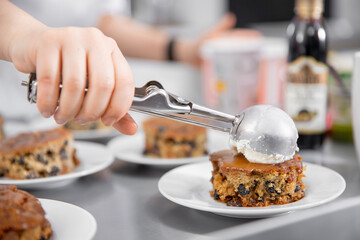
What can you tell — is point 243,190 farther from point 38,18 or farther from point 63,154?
point 38,18

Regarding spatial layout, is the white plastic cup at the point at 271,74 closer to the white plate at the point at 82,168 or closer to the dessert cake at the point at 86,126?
the dessert cake at the point at 86,126

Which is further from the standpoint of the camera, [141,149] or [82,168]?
A: [141,149]

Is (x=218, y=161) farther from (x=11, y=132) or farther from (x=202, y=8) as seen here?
(x=202, y=8)

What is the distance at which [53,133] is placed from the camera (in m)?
1.08

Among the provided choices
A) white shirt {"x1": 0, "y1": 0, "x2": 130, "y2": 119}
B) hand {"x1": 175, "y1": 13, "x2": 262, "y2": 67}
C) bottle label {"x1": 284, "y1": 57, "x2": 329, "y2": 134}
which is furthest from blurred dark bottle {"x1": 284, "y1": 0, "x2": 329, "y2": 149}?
hand {"x1": 175, "y1": 13, "x2": 262, "y2": 67}

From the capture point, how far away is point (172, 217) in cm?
79

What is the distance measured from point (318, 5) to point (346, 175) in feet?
1.36

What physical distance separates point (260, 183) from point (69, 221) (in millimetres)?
332

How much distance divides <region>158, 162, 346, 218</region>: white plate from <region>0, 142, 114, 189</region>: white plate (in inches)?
7.1

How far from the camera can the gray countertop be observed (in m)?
0.72

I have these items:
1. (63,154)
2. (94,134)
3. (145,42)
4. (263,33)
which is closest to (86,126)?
(94,134)

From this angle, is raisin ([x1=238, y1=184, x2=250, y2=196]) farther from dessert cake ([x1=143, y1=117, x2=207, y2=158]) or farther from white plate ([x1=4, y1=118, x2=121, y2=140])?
white plate ([x1=4, y1=118, x2=121, y2=140])

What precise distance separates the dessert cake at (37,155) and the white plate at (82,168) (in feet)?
0.08

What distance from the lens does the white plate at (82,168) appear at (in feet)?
2.98
